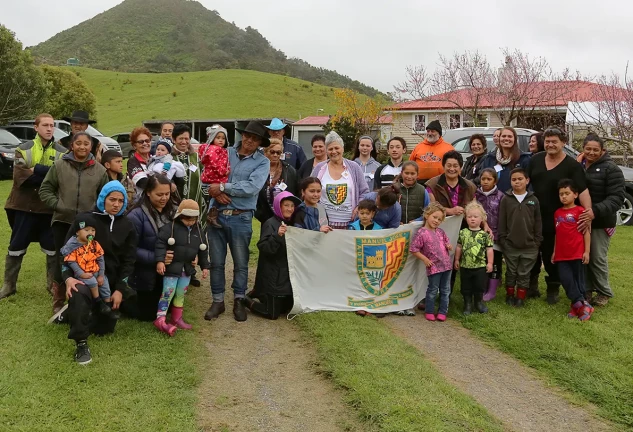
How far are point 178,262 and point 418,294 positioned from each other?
289 centimetres

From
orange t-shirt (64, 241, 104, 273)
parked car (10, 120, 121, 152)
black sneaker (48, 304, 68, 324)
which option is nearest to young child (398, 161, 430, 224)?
orange t-shirt (64, 241, 104, 273)

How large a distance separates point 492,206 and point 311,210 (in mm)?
2225

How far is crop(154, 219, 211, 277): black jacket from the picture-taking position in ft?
17.1

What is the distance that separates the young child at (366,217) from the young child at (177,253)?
73.7 inches

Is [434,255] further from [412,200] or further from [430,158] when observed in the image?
[430,158]

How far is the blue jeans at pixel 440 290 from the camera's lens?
6.20m

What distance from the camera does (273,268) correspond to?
6141 millimetres

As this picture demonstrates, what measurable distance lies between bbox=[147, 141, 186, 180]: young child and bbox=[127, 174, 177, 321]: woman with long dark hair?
57 cm

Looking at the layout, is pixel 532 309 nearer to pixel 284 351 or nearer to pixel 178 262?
pixel 284 351

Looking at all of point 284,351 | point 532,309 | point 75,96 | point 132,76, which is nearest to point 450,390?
point 284,351

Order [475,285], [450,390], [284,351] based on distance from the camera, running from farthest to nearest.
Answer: [475,285]
[284,351]
[450,390]

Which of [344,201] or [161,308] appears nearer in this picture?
[161,308]

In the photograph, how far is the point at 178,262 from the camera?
5.28 metres

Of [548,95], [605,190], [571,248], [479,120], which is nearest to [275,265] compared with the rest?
[571,248]
